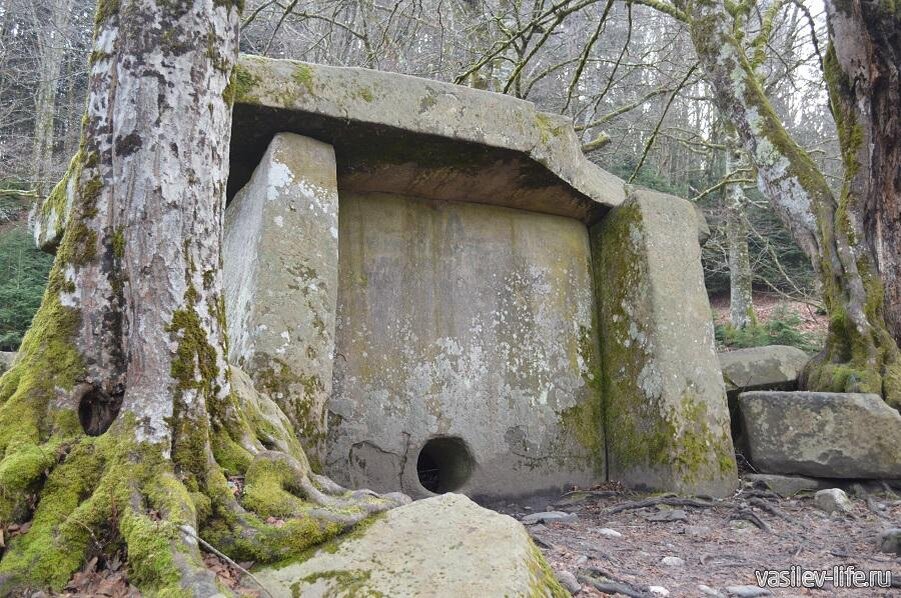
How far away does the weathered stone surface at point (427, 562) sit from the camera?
1.56m

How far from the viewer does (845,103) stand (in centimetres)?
444

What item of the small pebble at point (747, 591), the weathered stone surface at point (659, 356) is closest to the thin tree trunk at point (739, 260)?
the weathered stone surface at point (659, 356)

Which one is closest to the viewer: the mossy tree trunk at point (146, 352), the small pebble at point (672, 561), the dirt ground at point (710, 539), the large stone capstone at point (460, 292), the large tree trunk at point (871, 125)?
the mossy tree trunk at point (146, 352)

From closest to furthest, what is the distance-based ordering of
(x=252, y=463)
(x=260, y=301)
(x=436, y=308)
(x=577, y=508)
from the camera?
(x=252, y=463) < (x=260, y=301) < (x=577, y=508) < (x=436, y=308)

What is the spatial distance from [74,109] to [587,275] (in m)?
11.9

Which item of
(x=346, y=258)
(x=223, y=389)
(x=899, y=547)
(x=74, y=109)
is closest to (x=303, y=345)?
(x=346, y=258)

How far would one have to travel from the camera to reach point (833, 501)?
3.68m

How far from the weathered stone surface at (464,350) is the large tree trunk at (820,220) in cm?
156

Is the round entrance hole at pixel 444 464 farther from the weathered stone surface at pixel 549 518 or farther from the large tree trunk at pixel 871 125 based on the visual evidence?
the large tree trunk at pixel 871 125

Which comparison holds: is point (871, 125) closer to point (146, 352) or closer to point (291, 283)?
point (291, 283)

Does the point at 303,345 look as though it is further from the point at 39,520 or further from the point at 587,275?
the point at 587,275

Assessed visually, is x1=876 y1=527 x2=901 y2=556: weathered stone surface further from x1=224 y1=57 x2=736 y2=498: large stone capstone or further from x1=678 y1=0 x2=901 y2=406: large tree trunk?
x1=678 y1=0 x2=901 y2=406: large tree trunk

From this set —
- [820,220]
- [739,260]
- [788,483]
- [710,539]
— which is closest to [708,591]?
[710,539]

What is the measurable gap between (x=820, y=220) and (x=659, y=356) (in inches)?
64.0
